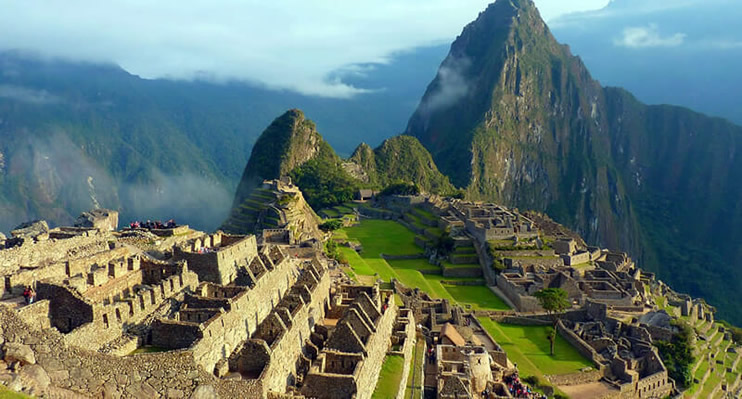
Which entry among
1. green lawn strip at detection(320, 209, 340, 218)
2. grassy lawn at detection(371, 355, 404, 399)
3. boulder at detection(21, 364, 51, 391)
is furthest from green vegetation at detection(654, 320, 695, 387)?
green lawn strip at detection(320, 209, 340, 218)

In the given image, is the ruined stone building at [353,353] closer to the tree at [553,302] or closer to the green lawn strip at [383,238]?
the tree at [553,302]

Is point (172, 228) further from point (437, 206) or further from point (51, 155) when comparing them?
point (437, 206)

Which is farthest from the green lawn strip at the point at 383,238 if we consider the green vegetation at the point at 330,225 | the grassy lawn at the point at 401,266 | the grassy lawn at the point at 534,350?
the grassy lawn at the point at 534,350

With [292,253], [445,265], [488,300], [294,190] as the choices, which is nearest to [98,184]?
[294,190]

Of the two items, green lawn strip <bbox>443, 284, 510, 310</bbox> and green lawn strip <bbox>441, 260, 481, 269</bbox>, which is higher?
green lawn strip <bbox>441, 260, 481, 269</bbox>

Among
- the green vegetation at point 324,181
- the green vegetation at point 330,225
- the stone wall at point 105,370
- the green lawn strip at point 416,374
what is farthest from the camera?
the green vegetation at point 324,181

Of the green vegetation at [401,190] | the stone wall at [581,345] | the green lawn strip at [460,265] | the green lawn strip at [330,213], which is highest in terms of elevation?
the green vegetation at [401,190]

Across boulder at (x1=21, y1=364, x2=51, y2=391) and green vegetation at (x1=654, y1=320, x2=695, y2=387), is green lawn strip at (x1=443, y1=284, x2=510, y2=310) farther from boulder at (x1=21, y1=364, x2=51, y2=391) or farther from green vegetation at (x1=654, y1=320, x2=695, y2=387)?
boulder at (x1=21, y1=364, x2=51, y2=391)
